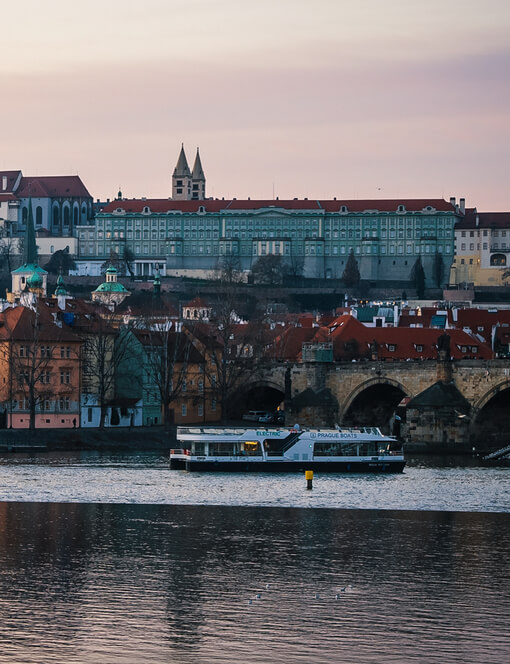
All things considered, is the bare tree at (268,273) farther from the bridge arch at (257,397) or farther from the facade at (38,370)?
the facade at (38,370)

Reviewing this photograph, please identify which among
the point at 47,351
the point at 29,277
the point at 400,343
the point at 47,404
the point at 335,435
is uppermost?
the point at 29,277

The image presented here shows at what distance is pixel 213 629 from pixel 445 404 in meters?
42.6

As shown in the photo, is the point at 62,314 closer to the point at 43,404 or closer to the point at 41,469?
the point at 43,404

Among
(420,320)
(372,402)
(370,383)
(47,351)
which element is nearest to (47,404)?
(47,351)

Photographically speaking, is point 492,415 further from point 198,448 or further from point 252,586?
point 252,586

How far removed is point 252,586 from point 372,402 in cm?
4474

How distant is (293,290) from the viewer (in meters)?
190

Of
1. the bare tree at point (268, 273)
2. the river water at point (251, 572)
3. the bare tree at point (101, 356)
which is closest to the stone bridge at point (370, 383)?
the bare tree at point (101, 356)

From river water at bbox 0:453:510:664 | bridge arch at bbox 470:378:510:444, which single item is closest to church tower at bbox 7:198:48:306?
bridge arch at bbox 470:378:510:444

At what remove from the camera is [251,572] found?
35438mm

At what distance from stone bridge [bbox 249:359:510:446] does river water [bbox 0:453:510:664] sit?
17.4 metres

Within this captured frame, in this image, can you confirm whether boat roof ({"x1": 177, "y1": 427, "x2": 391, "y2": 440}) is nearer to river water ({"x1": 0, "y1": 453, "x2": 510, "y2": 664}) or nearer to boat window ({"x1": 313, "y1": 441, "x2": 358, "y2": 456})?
boat window ({"x1": 313, "y1": 441, "x2": 358, "y2": 456})

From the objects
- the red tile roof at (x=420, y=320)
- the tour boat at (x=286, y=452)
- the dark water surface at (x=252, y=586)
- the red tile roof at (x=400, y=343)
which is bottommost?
the dark water surface at (x=252, y=586)

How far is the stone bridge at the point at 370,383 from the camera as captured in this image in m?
71.9
